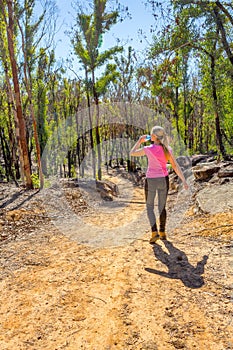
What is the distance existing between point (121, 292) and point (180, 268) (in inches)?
38.1

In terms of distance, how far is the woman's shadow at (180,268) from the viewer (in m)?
3.38

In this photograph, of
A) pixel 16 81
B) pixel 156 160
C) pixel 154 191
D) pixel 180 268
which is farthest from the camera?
pixel 16 81

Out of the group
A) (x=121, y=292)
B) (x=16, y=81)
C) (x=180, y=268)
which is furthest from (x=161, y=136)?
(x=16, y=81)

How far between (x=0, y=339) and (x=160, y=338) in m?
1.41

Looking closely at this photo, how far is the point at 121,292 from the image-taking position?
320cm

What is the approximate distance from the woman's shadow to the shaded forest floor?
0.01 meters

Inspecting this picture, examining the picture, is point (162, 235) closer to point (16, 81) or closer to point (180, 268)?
point (180, 268)

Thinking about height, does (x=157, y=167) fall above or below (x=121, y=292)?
above

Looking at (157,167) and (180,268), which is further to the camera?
(157,167)

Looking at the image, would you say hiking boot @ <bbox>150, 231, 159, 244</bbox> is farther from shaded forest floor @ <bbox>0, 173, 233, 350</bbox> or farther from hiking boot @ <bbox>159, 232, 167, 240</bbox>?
hiking boot @ <bbox>159, 232, 167, 240</bbox>

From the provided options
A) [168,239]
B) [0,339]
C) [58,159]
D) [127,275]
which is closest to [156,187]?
[168,239]

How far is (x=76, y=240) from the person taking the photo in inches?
220

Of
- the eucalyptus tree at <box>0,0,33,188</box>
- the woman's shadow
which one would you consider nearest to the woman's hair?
the woman's shadow

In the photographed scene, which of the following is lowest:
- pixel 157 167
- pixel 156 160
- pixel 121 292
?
pixel 121 292
